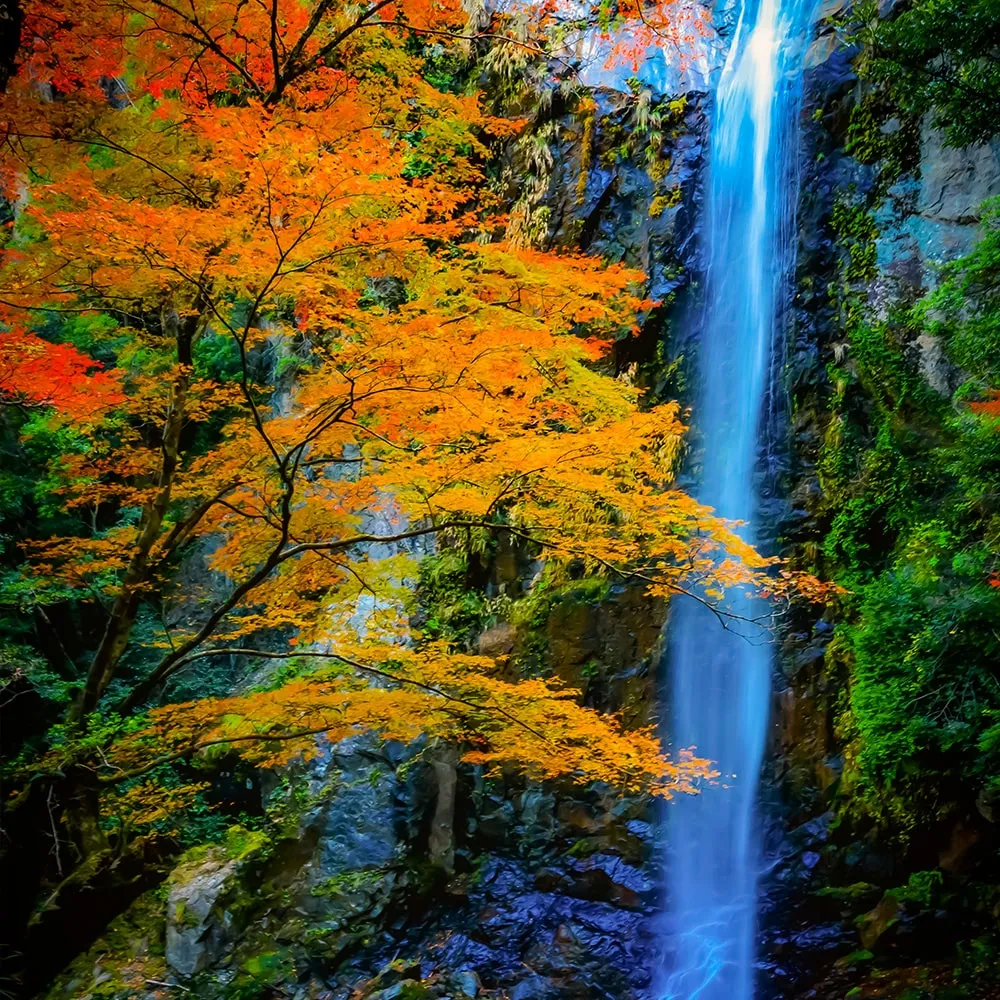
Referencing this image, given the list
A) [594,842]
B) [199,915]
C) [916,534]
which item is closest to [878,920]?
[594,842]

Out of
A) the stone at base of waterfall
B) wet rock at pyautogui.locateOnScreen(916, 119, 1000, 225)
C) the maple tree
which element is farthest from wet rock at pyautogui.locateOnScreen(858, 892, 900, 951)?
wet rock at pyautogui.locateOnScreen(916, 119, 1000, 225)

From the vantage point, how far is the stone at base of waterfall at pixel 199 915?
24.0 feet

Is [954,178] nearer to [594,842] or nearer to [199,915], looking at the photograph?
[594,842]

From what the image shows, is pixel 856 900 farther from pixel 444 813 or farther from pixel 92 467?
pixel 92 467

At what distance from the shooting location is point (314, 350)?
201 inches

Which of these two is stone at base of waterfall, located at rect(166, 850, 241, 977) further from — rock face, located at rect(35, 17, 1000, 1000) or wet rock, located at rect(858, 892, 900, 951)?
wet rock, located at rect(858, 892, 900, 951)

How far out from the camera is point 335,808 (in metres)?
8.48

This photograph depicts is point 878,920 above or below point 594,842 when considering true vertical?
below

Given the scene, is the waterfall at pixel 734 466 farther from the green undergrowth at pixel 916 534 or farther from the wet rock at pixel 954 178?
the wet rock at pixel 954 178

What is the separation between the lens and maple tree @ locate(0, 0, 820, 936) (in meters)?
3.96

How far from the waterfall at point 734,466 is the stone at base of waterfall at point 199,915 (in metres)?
4.74

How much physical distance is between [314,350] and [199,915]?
21.0ft

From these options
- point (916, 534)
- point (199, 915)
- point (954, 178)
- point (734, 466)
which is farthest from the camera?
point (734, 466)

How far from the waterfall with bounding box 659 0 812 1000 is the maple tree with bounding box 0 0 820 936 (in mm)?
2946
